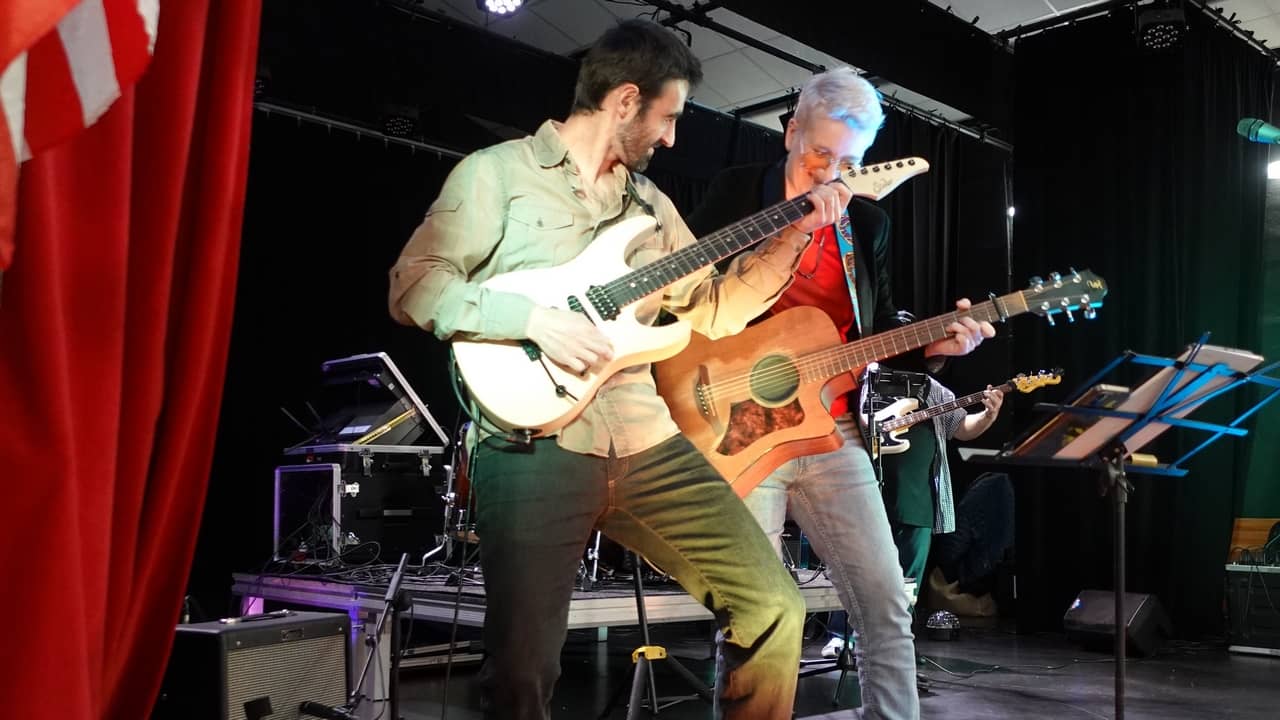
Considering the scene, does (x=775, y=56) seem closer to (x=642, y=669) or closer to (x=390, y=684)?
(x=642, y=669)

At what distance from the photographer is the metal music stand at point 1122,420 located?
3275mm

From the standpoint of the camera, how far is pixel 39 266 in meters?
1.10

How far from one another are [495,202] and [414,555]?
541 centimetres

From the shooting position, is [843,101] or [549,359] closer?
[549,359]

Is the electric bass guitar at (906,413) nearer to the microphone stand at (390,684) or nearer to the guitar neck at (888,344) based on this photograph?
the guitar neck at (888,344)

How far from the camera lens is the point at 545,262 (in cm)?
251

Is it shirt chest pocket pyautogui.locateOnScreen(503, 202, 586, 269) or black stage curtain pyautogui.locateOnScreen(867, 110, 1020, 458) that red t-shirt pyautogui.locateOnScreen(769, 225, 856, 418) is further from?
black stage curtain pyautogui.locateOnScreen(867, 110, 1020, 458)

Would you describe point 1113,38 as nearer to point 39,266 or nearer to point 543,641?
point 543,641

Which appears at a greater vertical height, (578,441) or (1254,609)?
(578,441)

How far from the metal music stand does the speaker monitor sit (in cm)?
447

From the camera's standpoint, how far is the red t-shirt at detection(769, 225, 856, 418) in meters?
3.62

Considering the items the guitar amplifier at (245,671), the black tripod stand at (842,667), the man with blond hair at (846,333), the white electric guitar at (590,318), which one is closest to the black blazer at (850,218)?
the man with blond hair at (846,333)

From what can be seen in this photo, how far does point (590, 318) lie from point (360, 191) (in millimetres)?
7716

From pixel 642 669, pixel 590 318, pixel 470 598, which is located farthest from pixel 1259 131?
pixel 470 598
